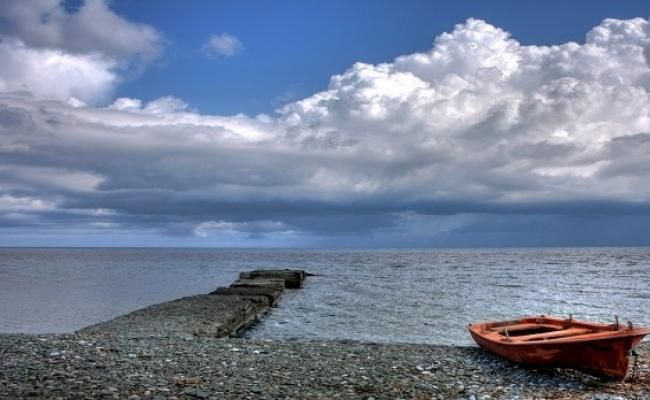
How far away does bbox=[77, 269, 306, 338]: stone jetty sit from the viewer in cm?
2233

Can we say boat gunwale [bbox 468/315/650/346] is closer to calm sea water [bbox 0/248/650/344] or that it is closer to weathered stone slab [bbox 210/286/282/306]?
calm sea water [bbox 0/248/650/344]

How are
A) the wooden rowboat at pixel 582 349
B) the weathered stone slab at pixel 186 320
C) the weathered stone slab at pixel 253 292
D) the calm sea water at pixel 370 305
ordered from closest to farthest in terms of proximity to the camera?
the wooden rowboat at pixel 582 349
the weathered stone slab at pixel 186 320
the calm sea water at pixel 370 305
the weathered stone slab at pixel 253 292

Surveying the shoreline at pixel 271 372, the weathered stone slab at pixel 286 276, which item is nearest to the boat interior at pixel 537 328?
the shoreline at pixel 271 372

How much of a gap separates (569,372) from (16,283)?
2235 inches

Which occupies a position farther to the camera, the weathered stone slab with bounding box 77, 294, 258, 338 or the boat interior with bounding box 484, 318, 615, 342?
the weathered stone slab with bounding box 77, 294, 258, 338

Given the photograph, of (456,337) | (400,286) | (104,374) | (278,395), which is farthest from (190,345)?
(400,286)

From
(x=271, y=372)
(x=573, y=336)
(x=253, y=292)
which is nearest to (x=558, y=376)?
(x=573, y=336)

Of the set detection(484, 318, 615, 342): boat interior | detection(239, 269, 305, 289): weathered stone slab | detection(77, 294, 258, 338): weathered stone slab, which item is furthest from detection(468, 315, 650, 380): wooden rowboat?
detection(239, 269, 305, 289): weathered stone slab

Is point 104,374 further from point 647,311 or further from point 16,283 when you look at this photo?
point 16,283

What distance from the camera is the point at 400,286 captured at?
2109 inches

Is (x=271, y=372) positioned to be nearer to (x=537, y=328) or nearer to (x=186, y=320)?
(x=537, y=328)

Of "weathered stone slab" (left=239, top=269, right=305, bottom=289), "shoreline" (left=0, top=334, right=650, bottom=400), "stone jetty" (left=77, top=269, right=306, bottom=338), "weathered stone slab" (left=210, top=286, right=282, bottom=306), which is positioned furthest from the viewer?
"weathered stone slab" (left=239, top=269, right=305, bottom=289)

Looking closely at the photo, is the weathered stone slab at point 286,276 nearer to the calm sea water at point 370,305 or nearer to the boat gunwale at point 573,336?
the calm sea water at point 370,305

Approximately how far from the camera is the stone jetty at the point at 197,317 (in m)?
22.3
